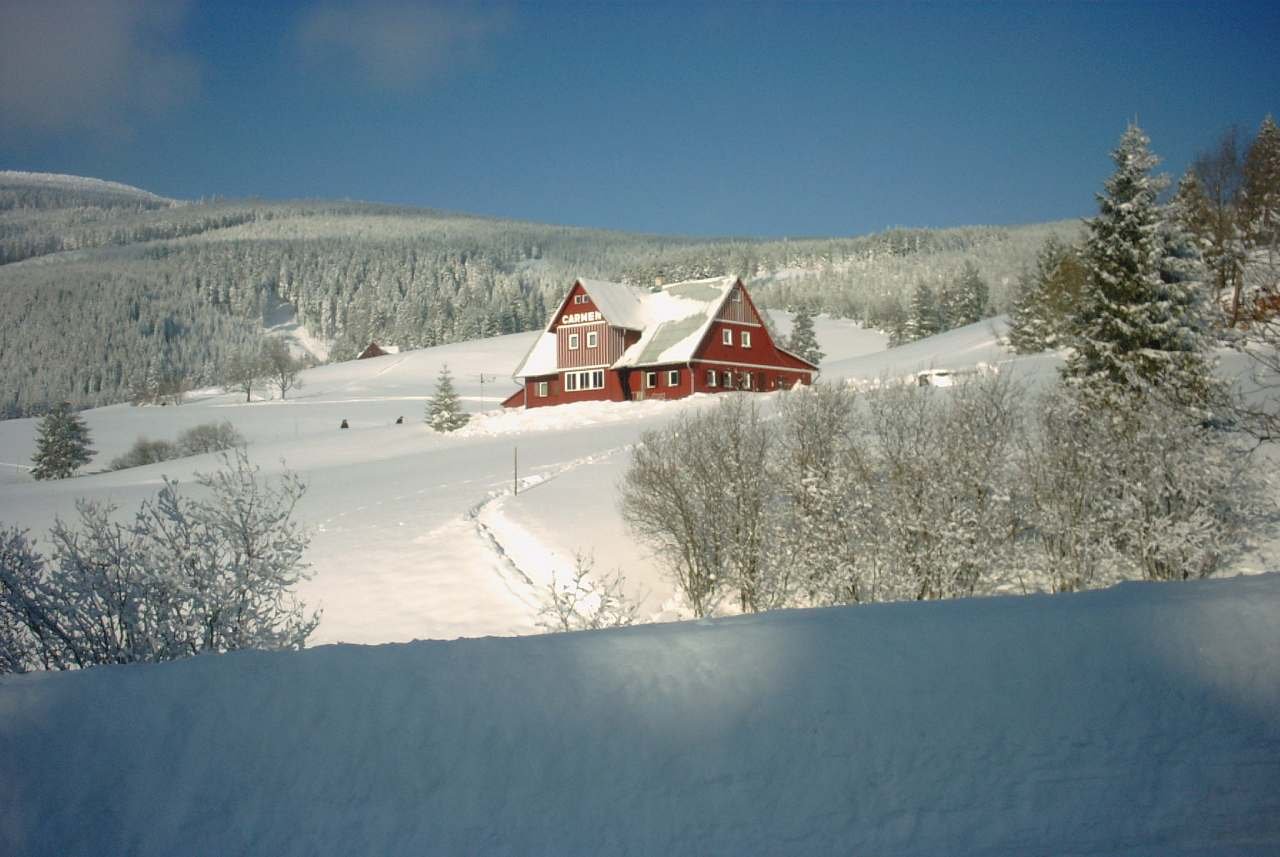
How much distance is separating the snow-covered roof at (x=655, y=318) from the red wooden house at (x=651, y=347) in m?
0.07

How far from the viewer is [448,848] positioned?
5469 millimetres

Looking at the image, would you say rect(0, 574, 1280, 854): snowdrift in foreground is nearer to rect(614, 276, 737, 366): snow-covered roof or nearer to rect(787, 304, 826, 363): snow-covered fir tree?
rect(614, 276, 737, 366): snow-covered roof

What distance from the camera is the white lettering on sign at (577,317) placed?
50.3m

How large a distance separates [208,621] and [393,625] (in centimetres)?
868

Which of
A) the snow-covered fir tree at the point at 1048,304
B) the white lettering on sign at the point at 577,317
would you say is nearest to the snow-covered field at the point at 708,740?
the snow-covered fir tree at the point at 1048,304

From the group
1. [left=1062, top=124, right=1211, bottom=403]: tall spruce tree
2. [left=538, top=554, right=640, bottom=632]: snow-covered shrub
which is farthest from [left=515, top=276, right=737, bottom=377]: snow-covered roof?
[left=538, top=554, right=640, bottom=632]: snow-covered shrub

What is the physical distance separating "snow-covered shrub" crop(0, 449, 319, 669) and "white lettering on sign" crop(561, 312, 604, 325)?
39311mm

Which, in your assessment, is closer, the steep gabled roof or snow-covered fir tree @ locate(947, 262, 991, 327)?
the steep gabled roof

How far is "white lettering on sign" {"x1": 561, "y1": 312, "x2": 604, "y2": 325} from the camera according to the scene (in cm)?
5030

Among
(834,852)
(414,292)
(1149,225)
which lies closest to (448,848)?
(834,852)

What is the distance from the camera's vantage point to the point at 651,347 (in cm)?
4884

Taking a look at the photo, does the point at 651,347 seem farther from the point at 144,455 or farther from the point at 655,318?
the point at 144,455

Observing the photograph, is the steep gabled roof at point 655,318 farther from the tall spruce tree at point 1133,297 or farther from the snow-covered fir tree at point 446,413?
the tall spruce tree at point 1133,297

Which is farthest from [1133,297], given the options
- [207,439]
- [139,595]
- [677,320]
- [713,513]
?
[207,439]
